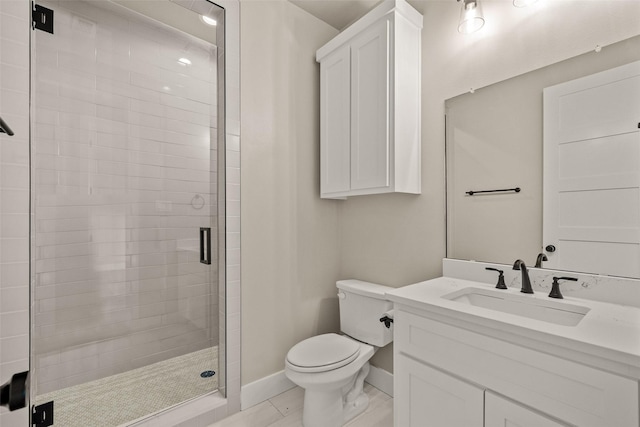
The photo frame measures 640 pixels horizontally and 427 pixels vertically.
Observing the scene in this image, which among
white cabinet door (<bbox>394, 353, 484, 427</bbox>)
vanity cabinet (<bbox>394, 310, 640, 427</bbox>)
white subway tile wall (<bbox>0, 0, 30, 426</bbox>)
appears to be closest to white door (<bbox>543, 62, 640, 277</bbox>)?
vanity cabinet (<bbox>394, 310, 640, 427</bbox>)

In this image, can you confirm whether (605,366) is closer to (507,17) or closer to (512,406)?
(512,406)

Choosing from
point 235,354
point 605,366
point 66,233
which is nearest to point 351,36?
point 605,366

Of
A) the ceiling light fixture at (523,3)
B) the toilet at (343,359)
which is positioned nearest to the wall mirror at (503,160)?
the ceiling light fixture at (523,3)

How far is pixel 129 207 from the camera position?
2131mm

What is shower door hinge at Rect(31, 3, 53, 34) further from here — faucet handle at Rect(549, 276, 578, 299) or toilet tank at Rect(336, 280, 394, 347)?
faucet handle at Rect(549, 276, 578, 299)

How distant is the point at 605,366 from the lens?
0.78 meters

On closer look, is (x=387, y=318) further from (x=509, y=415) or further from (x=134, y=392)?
(x=134, y=392)

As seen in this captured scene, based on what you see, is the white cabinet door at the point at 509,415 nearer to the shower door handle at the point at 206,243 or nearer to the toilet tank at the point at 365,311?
the toilet tank at the point at 365,311

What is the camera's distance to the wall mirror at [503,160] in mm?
1272

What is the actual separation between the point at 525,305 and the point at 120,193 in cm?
245

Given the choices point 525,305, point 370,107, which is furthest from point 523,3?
point 525,305

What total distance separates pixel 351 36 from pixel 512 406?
1.96 metres

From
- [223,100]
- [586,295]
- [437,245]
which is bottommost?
[586,295]

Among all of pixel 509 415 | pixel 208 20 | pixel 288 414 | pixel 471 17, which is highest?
pixel 208 20
